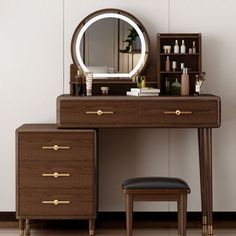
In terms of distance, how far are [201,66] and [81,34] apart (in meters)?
0.86

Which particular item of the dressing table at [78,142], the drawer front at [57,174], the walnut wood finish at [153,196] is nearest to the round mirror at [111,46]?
the dressing table at [78,142]

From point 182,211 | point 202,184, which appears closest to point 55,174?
point 182,211

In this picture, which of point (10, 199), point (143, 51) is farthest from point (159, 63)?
point (10, 199)

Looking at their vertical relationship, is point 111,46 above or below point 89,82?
above

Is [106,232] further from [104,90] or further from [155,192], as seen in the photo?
[104,90]

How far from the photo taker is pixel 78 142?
4.61 m

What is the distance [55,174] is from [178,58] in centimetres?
120

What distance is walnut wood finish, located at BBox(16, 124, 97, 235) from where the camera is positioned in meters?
4.61

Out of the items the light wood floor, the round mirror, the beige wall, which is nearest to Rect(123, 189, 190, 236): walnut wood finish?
the light wood floor

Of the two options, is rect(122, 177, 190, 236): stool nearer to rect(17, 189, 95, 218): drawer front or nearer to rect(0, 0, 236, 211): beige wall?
rect(17, 189, 95, 218): drawer front

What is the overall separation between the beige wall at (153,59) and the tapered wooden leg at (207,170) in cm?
33

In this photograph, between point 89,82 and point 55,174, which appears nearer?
point 55,174

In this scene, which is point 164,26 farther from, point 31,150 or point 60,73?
point 31,150

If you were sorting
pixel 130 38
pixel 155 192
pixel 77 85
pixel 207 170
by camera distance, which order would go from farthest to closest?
pixel 130 38 → pixel 77 85 → pixel 207 170 → pixel 155 192
